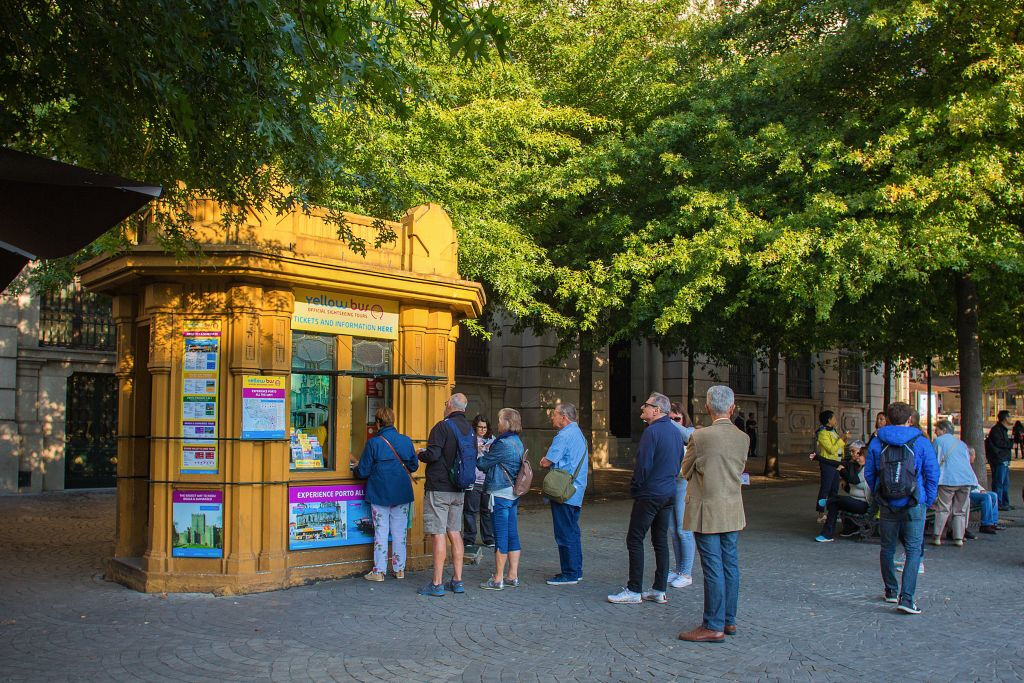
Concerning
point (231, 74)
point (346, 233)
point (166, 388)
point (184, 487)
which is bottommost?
point (184, 487)

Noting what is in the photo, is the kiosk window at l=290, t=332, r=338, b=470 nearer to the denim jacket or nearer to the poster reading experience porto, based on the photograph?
the poster reading experience porto

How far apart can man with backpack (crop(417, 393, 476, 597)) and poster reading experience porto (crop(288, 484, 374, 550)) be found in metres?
1.00

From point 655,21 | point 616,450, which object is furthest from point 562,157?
point 616,450

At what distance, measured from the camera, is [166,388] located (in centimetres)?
840

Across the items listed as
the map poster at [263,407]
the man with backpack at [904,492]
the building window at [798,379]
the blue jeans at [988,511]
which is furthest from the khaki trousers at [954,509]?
the building window at [798,379]

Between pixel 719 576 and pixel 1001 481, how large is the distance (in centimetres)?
1184

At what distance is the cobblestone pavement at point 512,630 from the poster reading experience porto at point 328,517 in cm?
42

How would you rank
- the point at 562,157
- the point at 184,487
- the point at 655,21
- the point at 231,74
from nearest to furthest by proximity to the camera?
the point at 231,74 → the point at 184,487 → the point at 562,157 → the point at 655,21

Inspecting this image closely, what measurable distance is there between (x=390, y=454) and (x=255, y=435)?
1.25 m

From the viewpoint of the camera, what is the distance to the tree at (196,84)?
253 inches

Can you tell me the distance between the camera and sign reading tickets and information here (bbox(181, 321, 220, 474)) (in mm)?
8320

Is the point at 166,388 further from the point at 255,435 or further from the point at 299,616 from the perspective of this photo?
the point at 299,616

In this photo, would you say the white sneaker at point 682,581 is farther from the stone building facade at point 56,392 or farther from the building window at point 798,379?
the building window at point 798,379

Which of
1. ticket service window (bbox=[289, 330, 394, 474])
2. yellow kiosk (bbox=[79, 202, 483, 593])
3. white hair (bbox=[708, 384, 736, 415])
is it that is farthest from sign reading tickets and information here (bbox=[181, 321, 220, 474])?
white hair (bbox=[708, 384, 736, 415])
